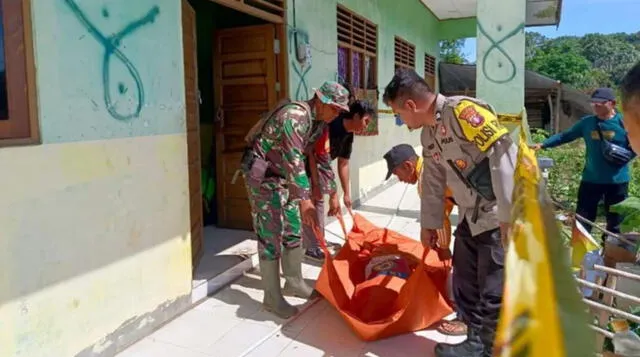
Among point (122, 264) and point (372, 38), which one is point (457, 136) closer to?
point (122, 264)

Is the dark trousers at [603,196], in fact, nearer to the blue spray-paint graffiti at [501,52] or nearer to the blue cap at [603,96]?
the blue cap at [603,96]

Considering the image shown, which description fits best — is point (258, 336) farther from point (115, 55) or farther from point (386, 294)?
point (115, 55)

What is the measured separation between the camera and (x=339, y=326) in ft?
10.4

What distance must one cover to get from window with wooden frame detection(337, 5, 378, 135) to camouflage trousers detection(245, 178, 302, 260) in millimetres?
2872

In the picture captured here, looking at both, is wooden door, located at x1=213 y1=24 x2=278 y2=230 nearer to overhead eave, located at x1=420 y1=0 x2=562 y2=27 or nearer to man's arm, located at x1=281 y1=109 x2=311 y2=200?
man's arm, located at x1=281 y1=109 x2=311 y2=200

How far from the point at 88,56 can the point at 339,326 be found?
2.10m

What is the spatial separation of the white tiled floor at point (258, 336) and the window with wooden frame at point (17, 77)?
1.32 metres

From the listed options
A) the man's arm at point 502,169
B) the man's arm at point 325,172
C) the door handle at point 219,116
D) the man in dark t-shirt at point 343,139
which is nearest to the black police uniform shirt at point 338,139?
the man in dark t-shirt at point 343,139

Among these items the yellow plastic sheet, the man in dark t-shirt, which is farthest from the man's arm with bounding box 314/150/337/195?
the yellow plastic sheet

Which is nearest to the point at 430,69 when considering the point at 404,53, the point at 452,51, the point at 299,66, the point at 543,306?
the point at 404,53

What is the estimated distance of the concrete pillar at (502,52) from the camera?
5.99 meters

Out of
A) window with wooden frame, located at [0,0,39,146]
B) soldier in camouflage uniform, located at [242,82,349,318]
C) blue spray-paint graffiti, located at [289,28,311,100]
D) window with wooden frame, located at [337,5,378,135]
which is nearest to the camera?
window with wooden frame, located at [0,0,39,146]

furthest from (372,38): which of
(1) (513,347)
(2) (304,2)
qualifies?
(1) (513,347)

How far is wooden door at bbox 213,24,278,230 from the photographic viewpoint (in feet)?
15.7
